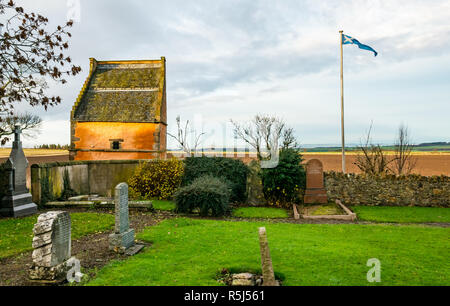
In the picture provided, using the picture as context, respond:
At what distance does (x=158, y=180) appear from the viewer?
A: 15.5 meters

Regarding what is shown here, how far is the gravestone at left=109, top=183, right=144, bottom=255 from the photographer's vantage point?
6859 mm

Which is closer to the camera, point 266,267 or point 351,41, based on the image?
point 266,267

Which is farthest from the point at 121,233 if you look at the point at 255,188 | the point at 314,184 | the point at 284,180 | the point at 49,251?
the point at 314,184

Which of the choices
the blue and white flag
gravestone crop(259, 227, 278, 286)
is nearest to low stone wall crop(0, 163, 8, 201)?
gravestone crop(259, 227, 278, 286)

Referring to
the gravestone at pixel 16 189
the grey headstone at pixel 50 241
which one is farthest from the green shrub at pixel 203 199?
the grey headstone at pixel 50 241

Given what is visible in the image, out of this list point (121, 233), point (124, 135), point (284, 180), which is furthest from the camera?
point (124, 135)

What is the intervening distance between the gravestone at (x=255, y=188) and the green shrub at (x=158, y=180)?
3713mm

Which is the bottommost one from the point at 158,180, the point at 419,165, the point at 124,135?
the point at 419,165

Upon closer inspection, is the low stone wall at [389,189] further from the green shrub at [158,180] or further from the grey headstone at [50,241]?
the grey headstone at [50,241]

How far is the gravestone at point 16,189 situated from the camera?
1156cm

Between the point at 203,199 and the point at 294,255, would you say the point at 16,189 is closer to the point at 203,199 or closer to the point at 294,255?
the point at 203,199

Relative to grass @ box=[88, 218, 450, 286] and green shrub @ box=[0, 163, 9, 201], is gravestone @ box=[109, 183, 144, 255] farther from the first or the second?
green shrub @ box=[0, 163, 9, 201]

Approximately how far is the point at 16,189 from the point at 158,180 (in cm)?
616

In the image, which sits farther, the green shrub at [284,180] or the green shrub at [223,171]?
the green shrub at [223,171]
